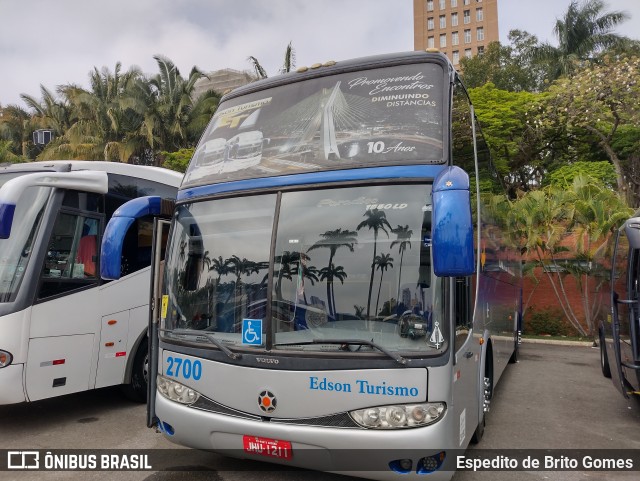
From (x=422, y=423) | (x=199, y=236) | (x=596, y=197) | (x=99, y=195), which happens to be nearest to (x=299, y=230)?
(x=199, y=236)

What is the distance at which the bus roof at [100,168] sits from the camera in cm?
638

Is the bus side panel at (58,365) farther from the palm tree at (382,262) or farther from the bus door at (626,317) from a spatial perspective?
the bus door at (626,317)

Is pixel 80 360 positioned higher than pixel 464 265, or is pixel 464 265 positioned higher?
pixel 464 265

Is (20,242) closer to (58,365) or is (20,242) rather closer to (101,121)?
(58,365)

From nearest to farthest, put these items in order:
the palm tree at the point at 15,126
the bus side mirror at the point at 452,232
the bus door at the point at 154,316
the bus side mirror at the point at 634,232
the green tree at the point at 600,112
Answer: the bus side mirror at the point at 452,232 < the bus door at the point at 154,316 < the bus side mirror at the point at 634,232 < the green tree at the point at 600,112 < the palm tree at the point at 15,126

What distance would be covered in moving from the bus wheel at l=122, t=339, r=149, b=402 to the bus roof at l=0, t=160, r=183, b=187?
225 cm

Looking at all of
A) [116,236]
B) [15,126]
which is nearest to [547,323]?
[116,236]

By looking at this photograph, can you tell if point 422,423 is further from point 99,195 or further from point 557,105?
point 557,105

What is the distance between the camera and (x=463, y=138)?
4.71 m

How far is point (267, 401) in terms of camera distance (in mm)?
3789

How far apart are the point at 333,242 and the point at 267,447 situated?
155 cm

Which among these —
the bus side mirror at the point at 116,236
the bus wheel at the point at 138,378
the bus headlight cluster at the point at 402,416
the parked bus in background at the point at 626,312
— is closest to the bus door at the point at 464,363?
the bus headlight cluster at the point at 402,416

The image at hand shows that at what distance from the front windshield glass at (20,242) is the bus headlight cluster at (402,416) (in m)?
4.04

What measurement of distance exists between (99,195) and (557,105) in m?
23.1
